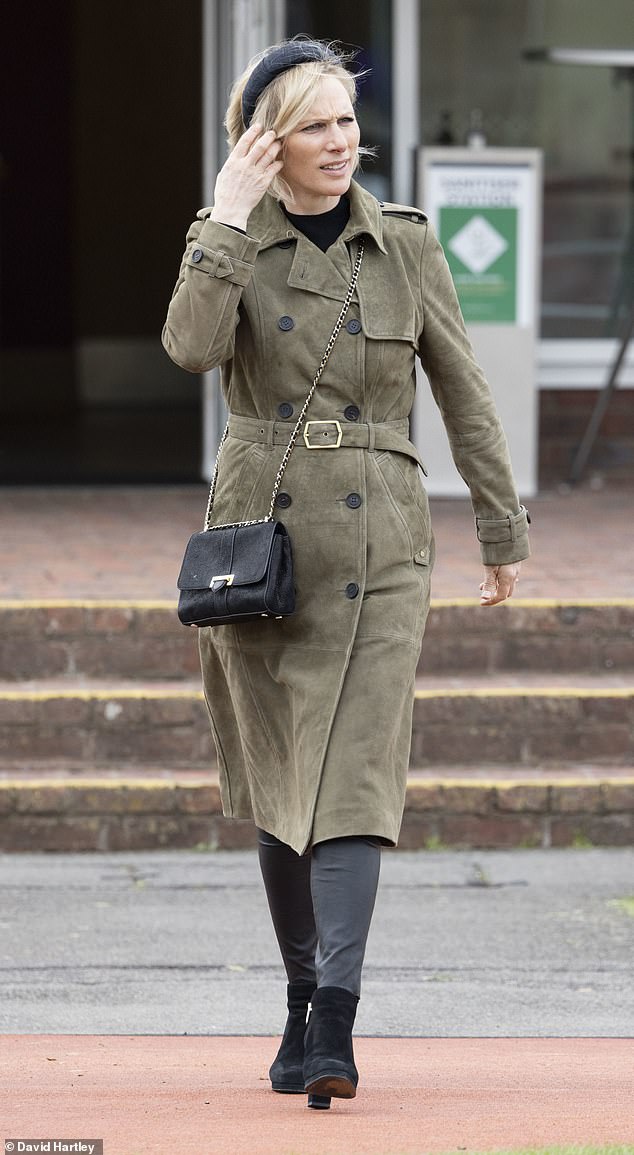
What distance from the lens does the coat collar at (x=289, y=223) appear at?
3424mm

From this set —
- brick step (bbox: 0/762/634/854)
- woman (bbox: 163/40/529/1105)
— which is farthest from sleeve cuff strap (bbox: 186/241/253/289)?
brick step (bbox: 0/762/634/854)

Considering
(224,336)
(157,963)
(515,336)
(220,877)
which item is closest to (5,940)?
(157,963)

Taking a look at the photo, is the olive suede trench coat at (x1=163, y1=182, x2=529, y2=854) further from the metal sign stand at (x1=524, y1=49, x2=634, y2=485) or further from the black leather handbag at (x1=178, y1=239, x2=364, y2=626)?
the metal sign stand at (x1=524, y1=49, x2=634, y2=485)

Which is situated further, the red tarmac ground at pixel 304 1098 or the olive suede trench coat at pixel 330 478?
the olive suede trench coat at pixel 330 478

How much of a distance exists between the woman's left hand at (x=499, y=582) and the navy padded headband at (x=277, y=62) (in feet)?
3.18

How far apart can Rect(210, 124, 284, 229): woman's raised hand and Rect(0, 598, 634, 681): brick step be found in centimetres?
289

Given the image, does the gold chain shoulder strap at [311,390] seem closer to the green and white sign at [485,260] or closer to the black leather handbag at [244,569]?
the black leather handbag at [244,569]

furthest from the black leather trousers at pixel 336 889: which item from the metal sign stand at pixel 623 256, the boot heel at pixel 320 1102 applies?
the metal sign stand at pixel 623 256

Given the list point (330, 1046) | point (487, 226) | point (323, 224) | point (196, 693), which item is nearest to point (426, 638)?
point (196, 693)

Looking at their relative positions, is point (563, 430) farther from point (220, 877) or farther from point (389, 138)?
point (220, 877)

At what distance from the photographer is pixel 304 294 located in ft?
11.2

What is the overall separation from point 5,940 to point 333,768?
1.83 meters

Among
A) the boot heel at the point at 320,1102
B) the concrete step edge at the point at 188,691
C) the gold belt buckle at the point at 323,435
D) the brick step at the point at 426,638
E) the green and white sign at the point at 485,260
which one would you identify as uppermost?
the gold belt buckle at the point at 323,435

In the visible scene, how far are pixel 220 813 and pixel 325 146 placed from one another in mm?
2827
